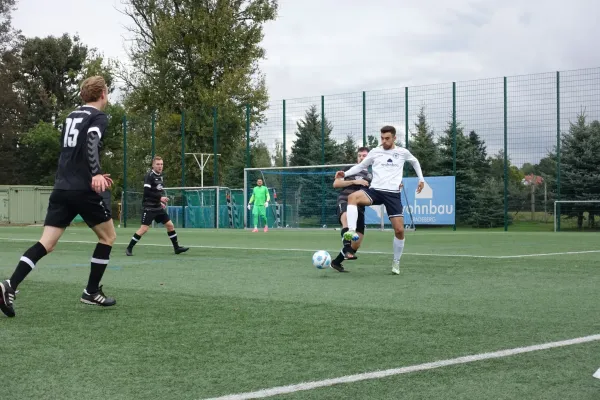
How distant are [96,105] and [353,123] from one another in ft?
79.0

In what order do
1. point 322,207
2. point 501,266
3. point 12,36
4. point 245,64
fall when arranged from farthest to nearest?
1. point 12,36
2. point 245,64
3. point 322,207
4. point 501,266

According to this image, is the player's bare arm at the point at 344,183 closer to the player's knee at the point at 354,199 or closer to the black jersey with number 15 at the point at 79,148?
the player's knee at the point at 354,199

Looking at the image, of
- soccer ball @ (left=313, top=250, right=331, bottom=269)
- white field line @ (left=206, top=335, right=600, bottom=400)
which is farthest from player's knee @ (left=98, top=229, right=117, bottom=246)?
soccer ball @ (left=313, top=250, right=331, bottom=269)

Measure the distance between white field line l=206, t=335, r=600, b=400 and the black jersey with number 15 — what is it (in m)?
3.25

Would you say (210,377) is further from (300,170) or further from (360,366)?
(300,170)

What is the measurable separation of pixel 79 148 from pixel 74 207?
0.50m

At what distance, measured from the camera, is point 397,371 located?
158 inches

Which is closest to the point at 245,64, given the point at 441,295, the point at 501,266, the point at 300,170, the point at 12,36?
the point at 300,170

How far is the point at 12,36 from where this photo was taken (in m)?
60.5

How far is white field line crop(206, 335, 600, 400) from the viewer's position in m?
3.60

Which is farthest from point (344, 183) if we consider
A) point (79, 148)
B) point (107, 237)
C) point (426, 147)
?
point (426, 147)

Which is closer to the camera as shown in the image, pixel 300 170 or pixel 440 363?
pixel 440 363

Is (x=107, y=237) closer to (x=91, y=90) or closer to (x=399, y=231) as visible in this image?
(x=91, y=90)

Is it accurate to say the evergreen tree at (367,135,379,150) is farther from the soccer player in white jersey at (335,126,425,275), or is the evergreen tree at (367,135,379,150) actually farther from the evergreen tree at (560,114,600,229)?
the soccer player in white jersey at (335,126,425,275)
